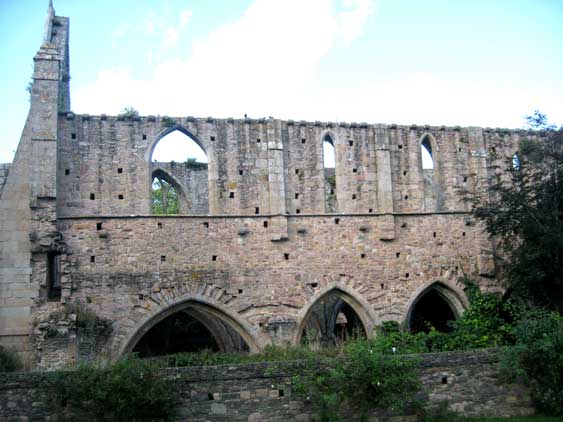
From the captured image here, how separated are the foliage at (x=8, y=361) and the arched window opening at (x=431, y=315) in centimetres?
1164

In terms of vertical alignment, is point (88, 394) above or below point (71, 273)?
below

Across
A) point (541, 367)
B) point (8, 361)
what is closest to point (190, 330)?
point (8, 361)

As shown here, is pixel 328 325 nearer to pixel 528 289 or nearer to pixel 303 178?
pixel 303 178

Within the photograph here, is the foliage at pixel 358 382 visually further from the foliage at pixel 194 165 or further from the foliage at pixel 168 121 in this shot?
the foliage at pixel 194 165

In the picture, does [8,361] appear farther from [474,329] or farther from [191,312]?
[474,329]

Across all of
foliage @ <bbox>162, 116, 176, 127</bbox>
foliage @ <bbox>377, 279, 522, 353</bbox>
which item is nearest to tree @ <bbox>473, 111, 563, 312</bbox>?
foliage @ <bbox>377, 279, 522, 353</bbox>

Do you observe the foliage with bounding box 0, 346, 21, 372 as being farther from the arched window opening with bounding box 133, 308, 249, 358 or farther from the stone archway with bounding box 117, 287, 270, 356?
the arched window opening with bounding box 133, 308, 249, 358

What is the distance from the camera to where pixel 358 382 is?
11352 mm

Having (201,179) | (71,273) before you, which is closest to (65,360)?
(71,273)

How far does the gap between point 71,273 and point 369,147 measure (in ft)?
29.2

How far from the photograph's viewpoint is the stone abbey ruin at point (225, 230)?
16.8m

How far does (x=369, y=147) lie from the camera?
19.8 meters

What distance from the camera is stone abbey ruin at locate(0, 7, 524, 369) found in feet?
55.1

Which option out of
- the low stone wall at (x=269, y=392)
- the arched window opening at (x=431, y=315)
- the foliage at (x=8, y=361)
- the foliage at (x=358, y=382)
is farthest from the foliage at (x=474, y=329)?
the foliage at (x=8, y=361)
